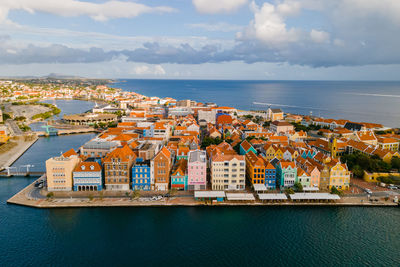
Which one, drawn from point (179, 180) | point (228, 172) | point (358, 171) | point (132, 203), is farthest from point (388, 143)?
point (132, 203)

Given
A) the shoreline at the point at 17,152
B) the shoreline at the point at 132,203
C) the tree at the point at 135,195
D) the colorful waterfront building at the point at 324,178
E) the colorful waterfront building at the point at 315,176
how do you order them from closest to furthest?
the shoreline at the point at 132,203, the tree at the point at 135,195, the colorful waterfront building at the point at 315,176, the colorful waterfront building at the point at 324,178, the shoreline at the point at 17,152

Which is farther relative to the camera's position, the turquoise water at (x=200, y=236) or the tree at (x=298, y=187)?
the tree at (x=298, y=187)

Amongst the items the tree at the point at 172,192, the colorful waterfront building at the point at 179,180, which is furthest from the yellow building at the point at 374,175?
the tree at the point at 172,192

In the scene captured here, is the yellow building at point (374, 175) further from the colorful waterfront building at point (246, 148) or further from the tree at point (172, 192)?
the tree at point (172, 192)

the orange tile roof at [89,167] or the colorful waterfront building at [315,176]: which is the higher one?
the orange tile roof at [89,167]

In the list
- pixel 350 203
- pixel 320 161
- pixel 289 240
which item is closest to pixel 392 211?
pixel 350 203

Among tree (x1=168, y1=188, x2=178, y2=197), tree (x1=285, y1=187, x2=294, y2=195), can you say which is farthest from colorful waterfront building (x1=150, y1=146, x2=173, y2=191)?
tree (x1=285, y1=187, x2=294, y2=195)
